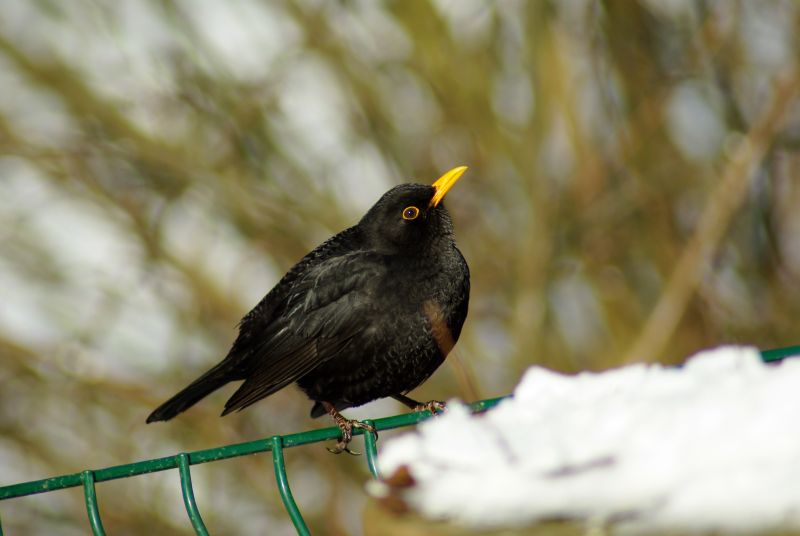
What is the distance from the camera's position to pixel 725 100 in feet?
16.8

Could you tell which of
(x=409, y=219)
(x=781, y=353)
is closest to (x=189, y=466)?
(x=781, y=353)

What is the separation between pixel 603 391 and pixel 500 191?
418cm

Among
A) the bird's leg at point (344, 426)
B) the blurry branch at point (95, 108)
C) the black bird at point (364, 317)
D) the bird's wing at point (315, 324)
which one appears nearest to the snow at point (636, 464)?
the bird's leg at point (344, 426)

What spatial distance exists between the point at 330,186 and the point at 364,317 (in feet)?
5.67

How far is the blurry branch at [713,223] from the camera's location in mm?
4691

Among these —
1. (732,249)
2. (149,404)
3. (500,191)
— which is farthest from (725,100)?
(149,404)

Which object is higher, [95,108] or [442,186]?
[95,108]

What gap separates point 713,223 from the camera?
15.7 feet

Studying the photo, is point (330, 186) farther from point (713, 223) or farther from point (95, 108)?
point (713, 223)

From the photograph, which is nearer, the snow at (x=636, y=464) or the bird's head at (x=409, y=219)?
the snow at (x=636, y=464)

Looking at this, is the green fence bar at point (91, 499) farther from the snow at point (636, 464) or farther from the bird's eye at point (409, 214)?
the bird's eye at point (409, 214)

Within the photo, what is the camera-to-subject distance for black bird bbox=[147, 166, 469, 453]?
3.67 metres

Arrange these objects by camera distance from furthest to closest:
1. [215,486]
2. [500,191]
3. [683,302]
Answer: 1. [215,486]
2. [500,191]
3. [683,302]

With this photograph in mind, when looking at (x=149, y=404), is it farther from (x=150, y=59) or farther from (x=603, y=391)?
(x=603, y=391)
